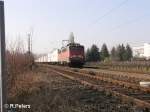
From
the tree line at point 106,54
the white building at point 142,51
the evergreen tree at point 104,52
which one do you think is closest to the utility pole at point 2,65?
the tree line at point 106,54

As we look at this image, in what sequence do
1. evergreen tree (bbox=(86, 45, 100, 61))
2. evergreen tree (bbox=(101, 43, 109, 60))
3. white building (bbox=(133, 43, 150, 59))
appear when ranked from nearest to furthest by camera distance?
evergreen tree (bbox=(86, 45, 100, 61)) → evergreen tree (bbox=(101, 43, 109, 60)) → white building (bbox=(133, 43, 150, 59))

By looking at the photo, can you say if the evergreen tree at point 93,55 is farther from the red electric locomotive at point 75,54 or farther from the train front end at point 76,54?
the red electric locomotive at point 75,54

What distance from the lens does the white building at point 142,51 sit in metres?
→ 135

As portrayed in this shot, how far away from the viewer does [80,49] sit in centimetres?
5241

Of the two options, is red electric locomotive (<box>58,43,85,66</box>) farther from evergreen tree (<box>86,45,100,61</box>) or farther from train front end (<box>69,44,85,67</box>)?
evergreen tree (<box>86,45,100,61</box>)

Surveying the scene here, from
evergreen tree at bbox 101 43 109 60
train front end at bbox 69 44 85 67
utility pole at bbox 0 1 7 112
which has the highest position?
evergreen tree at bbox 101 43 109 60

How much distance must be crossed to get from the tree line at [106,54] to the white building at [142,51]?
9.39 m

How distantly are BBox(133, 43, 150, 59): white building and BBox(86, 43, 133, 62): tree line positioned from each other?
370 inches

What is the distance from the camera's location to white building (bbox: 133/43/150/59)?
135m

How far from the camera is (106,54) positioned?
130 meters

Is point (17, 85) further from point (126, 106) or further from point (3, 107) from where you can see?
point (3, 107)

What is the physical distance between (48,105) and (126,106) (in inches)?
90.0

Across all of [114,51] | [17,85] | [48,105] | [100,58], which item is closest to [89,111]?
[48,105]

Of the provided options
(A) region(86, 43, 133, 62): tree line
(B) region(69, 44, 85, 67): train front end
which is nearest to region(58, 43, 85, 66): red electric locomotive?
(B) region(69, 44, 85, 67): train front end
